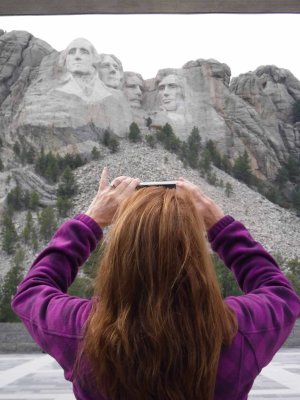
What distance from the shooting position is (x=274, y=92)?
23688 mm

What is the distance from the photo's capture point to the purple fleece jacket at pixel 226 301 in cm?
53

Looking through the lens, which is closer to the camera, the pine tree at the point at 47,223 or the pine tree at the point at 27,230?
the pine tree at the point at 27,230

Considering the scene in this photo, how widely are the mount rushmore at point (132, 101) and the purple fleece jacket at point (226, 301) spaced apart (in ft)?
67.7

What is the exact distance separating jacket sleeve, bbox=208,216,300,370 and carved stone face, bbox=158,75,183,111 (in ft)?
75.3

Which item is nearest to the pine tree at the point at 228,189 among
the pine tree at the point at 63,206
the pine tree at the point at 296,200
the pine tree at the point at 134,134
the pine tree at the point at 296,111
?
the pine tree at the point at 296,200

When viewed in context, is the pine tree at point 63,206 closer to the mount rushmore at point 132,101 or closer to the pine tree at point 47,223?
the pine tree at point 47,223

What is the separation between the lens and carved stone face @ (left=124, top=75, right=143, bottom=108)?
925 inches

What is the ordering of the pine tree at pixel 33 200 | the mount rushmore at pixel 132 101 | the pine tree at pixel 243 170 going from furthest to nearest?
1. the mount rushmore at pixel 132 101
2. the pine tree at pixel 243 170
3. the pine tree at pixel 33 200

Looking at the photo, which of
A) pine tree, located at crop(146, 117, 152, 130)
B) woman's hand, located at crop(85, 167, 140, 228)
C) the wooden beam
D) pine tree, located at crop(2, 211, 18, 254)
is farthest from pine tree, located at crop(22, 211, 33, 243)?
woman's hand, located at crop(85, 167, 140, 228)

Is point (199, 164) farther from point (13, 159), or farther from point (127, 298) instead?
point (127, 298)

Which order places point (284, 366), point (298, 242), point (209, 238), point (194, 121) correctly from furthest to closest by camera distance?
point (194, 121) → point (298, 242) → point (284, 366) → point (209, 238)

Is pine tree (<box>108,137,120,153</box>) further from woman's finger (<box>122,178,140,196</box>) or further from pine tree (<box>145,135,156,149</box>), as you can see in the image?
woman's finger (<box>122,178,140,196</box>)

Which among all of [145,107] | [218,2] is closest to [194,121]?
[145,107]

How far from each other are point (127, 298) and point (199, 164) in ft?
65.3
